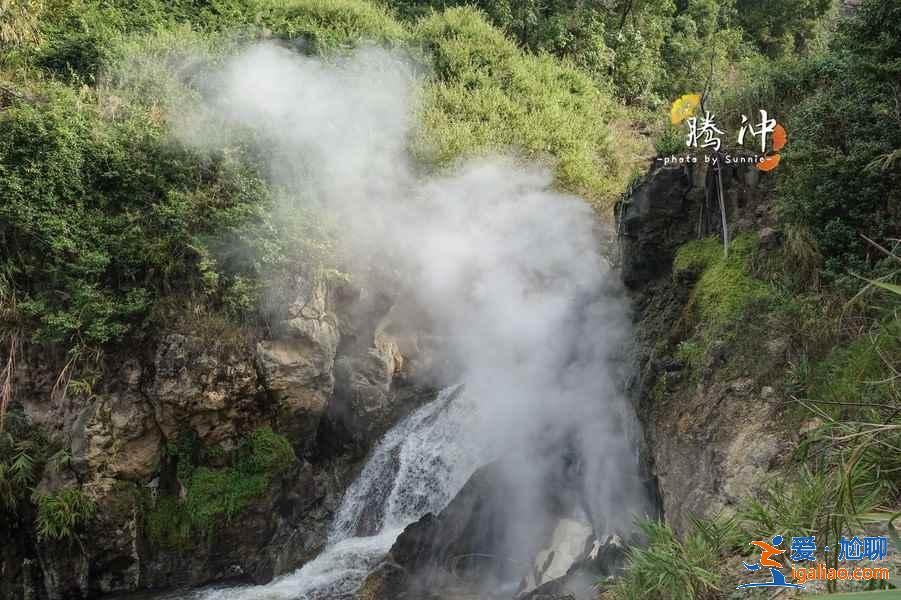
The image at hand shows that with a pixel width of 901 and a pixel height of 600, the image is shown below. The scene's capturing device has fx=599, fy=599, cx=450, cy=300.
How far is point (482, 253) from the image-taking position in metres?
10.0

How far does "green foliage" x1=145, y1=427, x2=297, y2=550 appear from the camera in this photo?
7.45 metres

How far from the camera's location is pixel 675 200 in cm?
695

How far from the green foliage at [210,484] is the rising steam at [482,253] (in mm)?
2784

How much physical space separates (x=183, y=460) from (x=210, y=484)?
0.49 metres

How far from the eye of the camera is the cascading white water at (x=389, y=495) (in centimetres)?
712

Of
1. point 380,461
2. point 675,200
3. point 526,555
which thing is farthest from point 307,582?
point 675,200

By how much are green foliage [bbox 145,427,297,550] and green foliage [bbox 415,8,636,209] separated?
6064 millimetres

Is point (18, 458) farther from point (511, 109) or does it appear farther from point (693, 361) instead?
point (511, 109)

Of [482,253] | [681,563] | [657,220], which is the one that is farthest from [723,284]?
[482,253]

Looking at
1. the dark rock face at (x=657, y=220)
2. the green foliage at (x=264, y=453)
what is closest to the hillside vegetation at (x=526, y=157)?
the green foliage at (x=264, y=453)

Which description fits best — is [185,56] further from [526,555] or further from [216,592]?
[526,555]

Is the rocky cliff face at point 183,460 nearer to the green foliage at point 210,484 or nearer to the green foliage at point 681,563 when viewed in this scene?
the green foliage at point 210,484

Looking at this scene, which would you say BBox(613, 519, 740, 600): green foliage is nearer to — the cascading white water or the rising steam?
the rising steam

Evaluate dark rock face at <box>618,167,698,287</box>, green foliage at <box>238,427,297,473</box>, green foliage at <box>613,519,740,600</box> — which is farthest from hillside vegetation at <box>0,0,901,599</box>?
dark rock face at <box>618,167,698,287</box>
